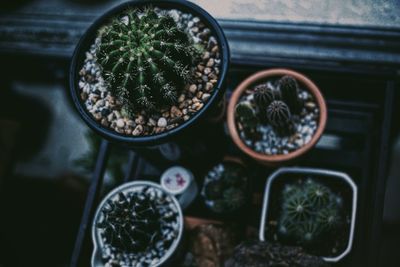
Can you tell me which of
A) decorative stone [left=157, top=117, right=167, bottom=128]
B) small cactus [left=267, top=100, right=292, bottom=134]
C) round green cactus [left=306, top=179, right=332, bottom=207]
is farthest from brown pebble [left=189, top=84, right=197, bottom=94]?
round green cactus [left=306, top=179, right=332, bottom=207]

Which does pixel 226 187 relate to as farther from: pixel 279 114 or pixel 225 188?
pixel 279 114

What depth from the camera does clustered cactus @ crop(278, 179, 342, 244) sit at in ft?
4.24

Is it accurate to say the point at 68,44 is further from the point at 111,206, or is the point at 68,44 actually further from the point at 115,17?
the point at 111,206

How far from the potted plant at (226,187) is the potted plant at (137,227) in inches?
5.5

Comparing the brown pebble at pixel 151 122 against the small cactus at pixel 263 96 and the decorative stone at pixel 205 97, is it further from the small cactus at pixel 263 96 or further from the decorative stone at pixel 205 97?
the small cactus at pixel 263 96

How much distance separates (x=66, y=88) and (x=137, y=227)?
35.0 inches

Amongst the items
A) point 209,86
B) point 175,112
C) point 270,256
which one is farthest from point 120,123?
point 270,256

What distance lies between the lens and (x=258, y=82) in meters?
1.40

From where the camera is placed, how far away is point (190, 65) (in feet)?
3.87

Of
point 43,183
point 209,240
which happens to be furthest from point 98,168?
point 43,183

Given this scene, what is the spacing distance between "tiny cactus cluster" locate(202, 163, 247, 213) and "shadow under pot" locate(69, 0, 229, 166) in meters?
0.20

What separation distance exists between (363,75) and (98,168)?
878 mm

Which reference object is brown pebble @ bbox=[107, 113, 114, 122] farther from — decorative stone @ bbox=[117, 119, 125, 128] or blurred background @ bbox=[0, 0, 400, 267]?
blurred background @ bbox=[0, 0, 400, 267]

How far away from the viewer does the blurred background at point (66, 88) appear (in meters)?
1.32
